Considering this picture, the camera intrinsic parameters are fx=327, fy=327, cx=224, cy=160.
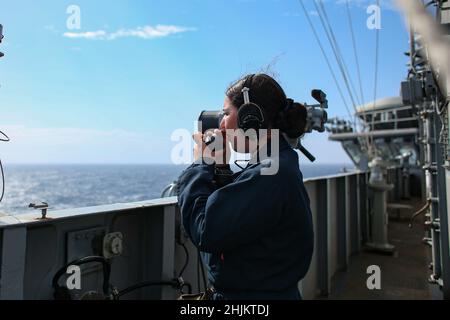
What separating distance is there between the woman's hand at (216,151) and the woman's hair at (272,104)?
0.15 meters

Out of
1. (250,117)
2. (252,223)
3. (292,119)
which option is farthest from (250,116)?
(252,223)

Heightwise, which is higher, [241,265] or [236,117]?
[236,117]

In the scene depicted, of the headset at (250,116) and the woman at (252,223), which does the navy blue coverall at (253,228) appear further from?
the headset at (250,116)

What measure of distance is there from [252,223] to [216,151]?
362 millimetres

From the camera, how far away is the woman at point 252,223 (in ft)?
3.63

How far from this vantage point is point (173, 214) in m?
1.94

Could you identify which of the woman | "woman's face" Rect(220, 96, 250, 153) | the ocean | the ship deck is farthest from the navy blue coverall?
the ship deck

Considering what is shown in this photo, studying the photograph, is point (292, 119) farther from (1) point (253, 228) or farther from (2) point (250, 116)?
(1) point (253, 228)

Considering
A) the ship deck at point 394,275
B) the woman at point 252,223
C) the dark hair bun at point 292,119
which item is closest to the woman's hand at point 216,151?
the woman at point 252,223

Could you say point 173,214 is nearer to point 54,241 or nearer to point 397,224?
point 54,241

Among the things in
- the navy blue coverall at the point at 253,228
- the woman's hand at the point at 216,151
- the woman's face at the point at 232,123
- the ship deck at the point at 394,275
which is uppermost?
the woman's face at the point at 232,123

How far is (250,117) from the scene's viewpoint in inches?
48.2
